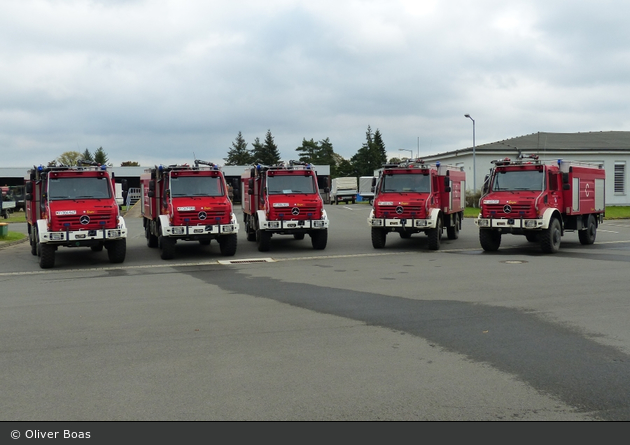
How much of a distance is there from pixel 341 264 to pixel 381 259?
1.71 m

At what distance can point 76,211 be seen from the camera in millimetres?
17734

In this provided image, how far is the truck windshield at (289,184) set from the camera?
2178 centimetres

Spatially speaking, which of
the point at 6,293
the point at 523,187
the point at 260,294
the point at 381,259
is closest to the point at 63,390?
the point at 260,294

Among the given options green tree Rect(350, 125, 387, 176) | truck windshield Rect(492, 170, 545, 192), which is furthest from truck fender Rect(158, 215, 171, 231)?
green tree Rect(350, 125, 387, 176)

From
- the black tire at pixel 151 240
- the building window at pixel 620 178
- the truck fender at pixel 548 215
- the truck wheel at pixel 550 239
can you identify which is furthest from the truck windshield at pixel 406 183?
the building window at pixel 620 178

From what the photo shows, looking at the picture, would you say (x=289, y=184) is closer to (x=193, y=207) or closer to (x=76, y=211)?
(x=193, y=207)

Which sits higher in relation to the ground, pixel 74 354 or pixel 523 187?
pixel 523 187

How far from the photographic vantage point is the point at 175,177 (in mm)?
20094

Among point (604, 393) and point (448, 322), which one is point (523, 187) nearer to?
point (448, 322)

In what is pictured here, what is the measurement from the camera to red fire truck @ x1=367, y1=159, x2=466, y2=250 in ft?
69.9

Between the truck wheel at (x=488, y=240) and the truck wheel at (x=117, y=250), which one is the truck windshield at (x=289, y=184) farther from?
the truck wheel at (x=488, y=240)

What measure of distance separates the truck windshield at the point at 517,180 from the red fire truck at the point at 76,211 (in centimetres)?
1147

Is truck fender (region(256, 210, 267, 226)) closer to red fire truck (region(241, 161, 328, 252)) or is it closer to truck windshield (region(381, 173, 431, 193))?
red fire truck (region(241, 161, 328, 252))

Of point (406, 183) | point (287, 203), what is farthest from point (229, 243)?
point (406, 183)
